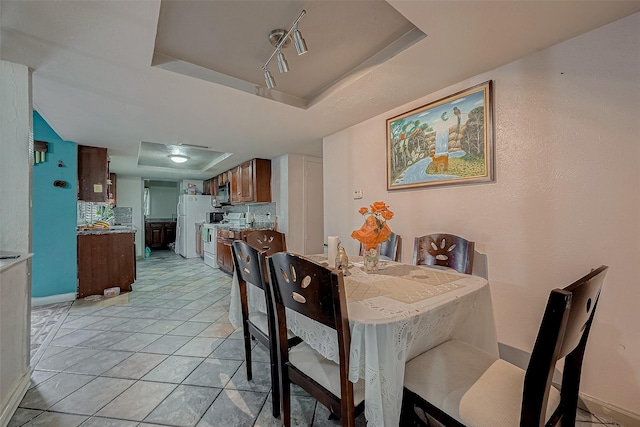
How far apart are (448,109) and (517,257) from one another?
1176 mm

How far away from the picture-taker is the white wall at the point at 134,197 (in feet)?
20.7

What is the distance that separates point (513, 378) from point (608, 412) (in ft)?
3.27

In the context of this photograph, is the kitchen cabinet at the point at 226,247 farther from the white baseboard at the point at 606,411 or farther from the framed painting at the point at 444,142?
the white baseboard at the point at 606,411

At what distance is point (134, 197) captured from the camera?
255 inches

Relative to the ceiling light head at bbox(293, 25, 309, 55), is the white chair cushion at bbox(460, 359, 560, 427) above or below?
below

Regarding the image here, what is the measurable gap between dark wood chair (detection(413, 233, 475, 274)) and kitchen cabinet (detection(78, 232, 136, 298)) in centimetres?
381

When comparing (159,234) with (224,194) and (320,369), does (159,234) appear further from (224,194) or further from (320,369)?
(320,369)

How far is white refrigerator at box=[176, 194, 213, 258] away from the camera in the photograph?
643 centimetres

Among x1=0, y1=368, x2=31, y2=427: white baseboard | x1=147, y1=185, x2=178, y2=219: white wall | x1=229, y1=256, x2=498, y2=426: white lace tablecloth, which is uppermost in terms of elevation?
x1=147, y1=185, x2=178, y2=219: white wall

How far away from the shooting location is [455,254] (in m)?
1.81

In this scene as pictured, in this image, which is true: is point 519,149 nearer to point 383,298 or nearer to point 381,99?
point 381,99

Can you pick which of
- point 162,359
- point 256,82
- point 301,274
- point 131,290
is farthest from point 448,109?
point 131,290

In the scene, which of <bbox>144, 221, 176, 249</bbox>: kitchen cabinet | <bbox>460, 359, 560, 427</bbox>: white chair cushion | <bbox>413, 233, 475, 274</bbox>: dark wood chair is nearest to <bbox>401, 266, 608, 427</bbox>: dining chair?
<bbox>460, 359, 560, 427</bbox>: white chair cushion

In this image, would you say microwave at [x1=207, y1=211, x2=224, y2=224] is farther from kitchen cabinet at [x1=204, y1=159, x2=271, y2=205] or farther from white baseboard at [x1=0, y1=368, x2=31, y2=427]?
white baseboard at [x1=0, y1=368, x2=31, y2=427]
